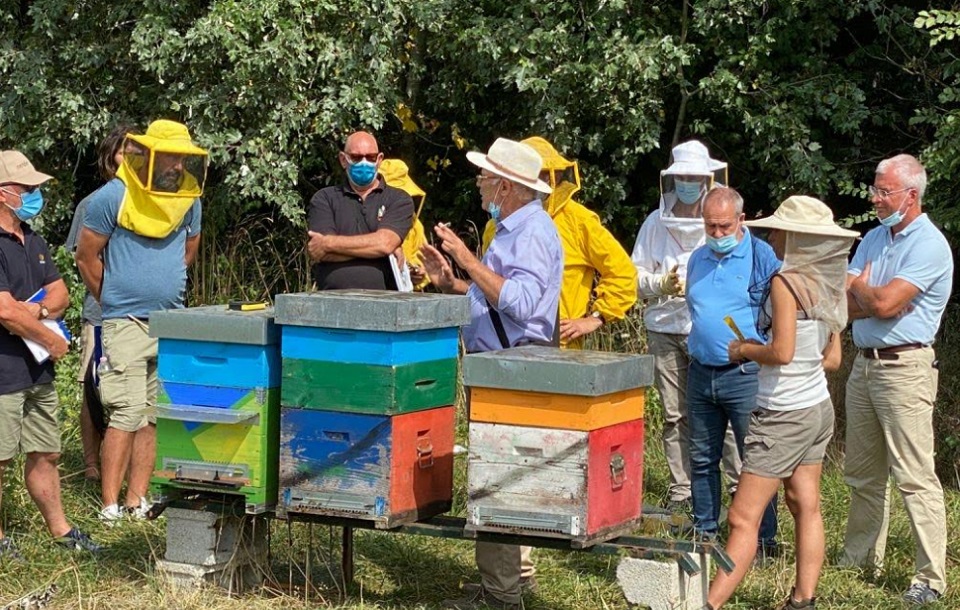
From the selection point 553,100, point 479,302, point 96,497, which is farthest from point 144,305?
point 553,100

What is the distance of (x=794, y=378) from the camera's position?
5.08 meters

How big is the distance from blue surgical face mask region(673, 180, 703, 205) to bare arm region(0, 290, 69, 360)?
119 inches

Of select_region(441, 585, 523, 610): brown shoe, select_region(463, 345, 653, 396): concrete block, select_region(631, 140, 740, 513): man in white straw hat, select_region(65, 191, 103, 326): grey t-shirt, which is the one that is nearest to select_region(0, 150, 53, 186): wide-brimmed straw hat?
select_region(65, 191, 103, 326): grey t-shirt

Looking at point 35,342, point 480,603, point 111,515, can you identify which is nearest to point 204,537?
point 480,603

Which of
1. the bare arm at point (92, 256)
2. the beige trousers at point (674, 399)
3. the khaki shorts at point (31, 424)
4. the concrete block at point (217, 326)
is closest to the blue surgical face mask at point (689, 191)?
the beige trousers at point (674, 399)

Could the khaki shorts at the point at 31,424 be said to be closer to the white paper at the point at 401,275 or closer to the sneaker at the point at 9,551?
the sneaker at the point at 9,551

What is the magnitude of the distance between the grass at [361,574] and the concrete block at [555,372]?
3.63 feet

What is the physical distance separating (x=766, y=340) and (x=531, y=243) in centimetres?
113

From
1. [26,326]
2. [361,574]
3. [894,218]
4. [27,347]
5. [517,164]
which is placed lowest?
[361,574]

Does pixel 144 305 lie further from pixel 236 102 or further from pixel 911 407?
pixel 911 407

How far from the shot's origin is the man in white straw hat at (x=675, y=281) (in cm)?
650

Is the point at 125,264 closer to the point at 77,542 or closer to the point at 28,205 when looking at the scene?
the point at 28,205

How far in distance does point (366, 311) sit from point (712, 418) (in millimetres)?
1882

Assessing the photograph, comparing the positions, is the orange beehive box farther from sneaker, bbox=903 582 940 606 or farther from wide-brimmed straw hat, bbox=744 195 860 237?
sneaker, bbox=903 582 940 606
